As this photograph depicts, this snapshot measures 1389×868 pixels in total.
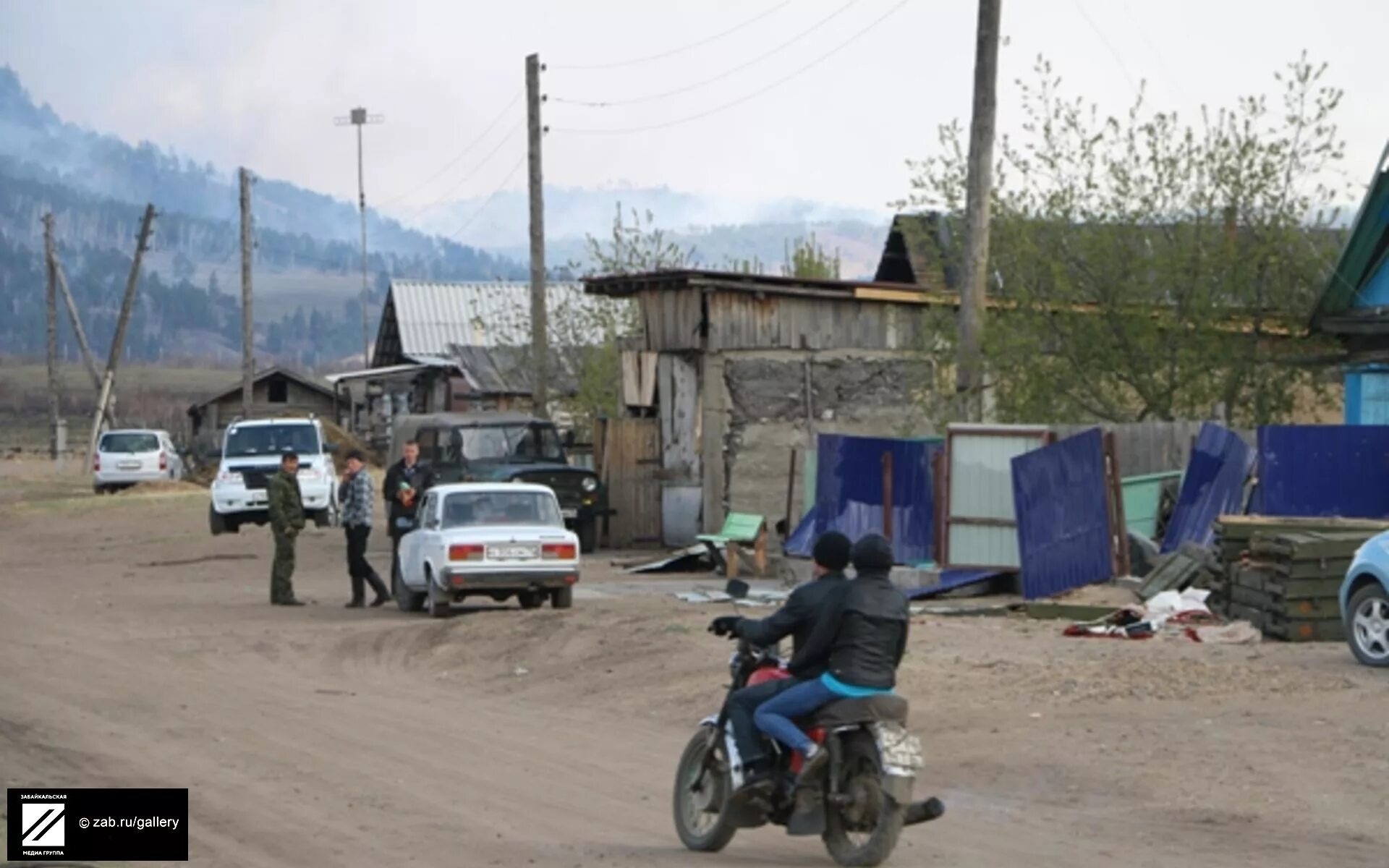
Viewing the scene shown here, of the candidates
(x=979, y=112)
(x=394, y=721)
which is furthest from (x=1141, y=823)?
(x=979, y=112)

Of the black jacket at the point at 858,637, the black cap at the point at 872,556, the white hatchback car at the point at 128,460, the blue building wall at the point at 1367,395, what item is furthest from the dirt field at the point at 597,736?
the white hatchback car at the point at 128,460

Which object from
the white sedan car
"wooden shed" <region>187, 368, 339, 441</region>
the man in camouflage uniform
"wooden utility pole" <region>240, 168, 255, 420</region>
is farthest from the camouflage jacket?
"wooden shed" <region>187, 368, 339, 441</region>

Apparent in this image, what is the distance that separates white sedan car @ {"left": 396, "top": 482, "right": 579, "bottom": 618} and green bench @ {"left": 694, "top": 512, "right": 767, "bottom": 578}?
12.8ft

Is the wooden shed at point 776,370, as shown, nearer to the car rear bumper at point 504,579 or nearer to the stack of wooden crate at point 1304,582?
the car rear bumper at point 504,579

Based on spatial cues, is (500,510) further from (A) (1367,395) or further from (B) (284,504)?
(A) (1367,395)

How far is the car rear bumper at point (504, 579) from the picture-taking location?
2283 cm

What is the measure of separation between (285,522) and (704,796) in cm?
1568

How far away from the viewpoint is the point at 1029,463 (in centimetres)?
2275

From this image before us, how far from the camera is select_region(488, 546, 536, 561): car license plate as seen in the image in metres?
22.9

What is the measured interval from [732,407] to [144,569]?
9492 millimetres

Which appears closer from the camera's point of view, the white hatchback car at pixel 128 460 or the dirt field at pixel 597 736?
the dirt field at pixel 597 736

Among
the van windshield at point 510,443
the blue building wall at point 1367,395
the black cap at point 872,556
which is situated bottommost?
the van windshield at point 510,443

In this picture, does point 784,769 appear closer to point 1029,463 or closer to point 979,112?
point 1029,463

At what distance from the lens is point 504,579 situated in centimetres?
2295
